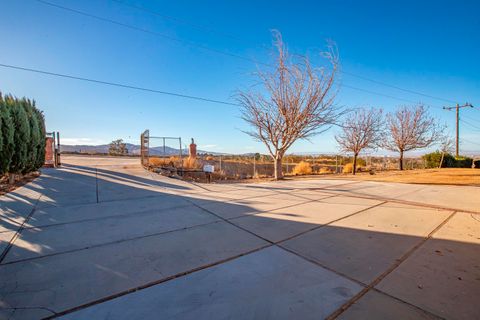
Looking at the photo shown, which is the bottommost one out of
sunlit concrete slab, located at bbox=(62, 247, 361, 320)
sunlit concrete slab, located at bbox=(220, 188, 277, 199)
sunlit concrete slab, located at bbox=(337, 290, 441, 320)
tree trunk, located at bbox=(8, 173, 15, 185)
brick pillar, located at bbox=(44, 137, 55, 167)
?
sunlit concrete slab, located at bbox=(337, 290, 441, 320)

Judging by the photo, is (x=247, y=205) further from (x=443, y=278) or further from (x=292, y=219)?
(x=443, y=278)

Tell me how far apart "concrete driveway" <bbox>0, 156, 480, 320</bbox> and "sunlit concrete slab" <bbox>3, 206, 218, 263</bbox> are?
16 millimetres

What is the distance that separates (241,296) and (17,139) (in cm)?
832

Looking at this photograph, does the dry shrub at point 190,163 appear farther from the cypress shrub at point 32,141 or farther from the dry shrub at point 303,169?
the dry shrub at point 303,169

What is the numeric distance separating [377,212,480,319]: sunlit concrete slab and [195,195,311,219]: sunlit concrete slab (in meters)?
2.43

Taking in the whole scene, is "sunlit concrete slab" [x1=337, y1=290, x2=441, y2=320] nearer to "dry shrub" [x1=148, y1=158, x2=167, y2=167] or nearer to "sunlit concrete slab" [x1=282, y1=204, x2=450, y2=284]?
"sunlit concrete slab" [x1=282, y1=204, x2=450, y2=284]

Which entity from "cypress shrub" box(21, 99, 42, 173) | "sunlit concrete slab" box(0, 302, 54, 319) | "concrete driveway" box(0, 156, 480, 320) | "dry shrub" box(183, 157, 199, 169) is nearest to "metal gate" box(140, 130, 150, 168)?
"dry shrub" box(183, 157, 199, 169)

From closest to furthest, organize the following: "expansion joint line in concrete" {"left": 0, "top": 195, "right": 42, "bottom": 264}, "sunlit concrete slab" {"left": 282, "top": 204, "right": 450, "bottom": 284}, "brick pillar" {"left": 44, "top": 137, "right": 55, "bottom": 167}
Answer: "sunlit concrete slab" {"left": 282, "top": 204, "right": 450, "bottom": 284}, "expansion joint line in concrete" {"left": 0, "top": 195, "right": 42, "bottom": 264}, "brick pillar" {"left": 44, "top": 137, "right": 55, "bottom": 167}

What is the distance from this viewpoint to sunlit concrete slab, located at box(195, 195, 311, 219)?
161 inches

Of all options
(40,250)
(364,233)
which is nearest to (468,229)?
(364,233)

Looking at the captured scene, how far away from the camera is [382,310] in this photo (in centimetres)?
155

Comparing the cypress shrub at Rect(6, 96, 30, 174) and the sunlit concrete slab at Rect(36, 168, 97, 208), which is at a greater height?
the cypress shrub at Rect(6, 96, 30, 174)

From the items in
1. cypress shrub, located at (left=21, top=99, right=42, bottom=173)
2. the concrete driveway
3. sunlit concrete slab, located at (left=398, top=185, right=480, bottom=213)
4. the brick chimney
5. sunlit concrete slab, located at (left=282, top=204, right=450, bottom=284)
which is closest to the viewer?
the concrete driveway

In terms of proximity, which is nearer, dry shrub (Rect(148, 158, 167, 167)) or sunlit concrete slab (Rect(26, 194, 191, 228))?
sunlit concrete slab (Rect(26, 194, 191, 228))
